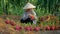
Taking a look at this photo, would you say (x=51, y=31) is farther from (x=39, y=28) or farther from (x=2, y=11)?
(x=2, y=11)

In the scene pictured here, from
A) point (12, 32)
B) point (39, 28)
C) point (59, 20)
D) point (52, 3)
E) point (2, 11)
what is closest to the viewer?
point (12, 32)

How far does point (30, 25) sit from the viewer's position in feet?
19.2

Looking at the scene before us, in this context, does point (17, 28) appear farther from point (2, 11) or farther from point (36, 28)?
point (2, 11)

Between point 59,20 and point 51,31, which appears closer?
point 51,31

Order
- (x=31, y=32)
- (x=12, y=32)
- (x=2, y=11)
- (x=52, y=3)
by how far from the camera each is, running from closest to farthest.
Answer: (x=12, y=32) < (x=31, y=32) < (x=52, y=3) < (x=2, y=11)

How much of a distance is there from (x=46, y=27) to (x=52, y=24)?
0.40m

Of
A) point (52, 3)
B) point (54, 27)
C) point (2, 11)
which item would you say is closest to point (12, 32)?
point (54, 27)

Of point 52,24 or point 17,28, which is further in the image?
point 52,24

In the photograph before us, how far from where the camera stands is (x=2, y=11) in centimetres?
982

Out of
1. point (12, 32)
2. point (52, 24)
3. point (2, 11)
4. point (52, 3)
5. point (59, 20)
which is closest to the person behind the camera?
point (12, 32)

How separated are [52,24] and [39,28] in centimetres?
56

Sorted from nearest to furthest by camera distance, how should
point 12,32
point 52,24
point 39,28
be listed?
point 12,32
point 39,28
point 52,24

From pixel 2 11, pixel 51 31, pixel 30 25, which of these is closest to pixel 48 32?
pixel 51 31

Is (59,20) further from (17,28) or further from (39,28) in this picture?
(17,28)
